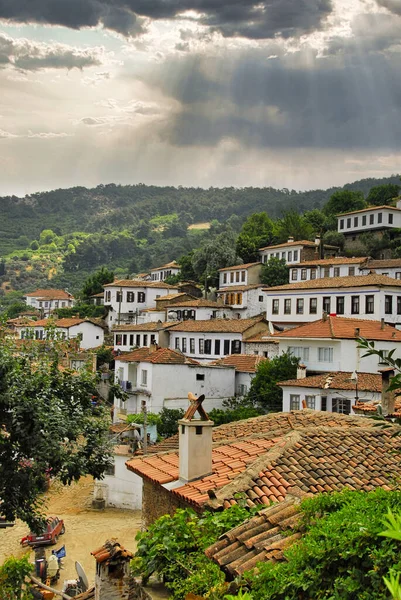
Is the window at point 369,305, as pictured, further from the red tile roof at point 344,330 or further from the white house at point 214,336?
the white house at point 214,336

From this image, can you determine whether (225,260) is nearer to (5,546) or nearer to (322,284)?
(322,284)

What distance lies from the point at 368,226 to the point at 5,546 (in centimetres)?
5516

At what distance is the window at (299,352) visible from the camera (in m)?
40.7

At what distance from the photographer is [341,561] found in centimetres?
544

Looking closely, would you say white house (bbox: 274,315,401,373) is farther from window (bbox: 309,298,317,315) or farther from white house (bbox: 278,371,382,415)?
window (bbox: 309,298,317,315)

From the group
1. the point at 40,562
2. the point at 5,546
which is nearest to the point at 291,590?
the point at 40,562

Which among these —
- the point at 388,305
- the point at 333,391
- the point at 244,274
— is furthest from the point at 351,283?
the point at 244,274

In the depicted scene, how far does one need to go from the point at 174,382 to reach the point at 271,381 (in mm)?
6700

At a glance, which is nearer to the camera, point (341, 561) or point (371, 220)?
point (341, 561)

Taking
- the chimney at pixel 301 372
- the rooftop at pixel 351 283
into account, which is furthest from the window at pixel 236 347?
the chimney at pixel 301 372

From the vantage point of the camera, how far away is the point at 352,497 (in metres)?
7.23

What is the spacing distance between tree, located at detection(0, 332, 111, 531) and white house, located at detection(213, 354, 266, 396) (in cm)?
2814

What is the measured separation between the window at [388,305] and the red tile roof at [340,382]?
10515 mm

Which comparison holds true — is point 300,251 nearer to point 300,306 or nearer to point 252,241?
point 252,241
